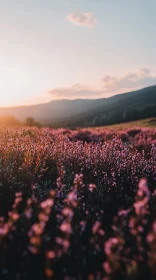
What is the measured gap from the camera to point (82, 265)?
3.02 metres

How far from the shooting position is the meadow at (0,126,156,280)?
2393 mm

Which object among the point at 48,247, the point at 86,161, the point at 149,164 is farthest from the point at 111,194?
the point at 48,247

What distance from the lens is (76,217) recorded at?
152 inches

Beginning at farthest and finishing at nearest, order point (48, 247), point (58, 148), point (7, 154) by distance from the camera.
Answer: point (58, 148) < point (7, 154) < point (48, 247)

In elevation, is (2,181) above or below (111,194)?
above

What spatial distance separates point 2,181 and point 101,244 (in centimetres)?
173

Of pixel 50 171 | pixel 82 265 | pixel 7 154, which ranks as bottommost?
pixel 82 265

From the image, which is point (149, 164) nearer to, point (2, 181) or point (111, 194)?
point (111, 194)

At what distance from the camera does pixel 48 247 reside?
3.25 meters

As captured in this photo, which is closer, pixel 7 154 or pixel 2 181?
pixel 2 181

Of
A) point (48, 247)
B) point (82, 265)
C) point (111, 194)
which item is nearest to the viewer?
point (82, 265)

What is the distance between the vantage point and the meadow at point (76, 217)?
2.39 metres

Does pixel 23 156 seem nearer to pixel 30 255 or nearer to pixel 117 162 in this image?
pixel 117 162

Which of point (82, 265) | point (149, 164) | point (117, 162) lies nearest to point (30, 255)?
point (82, 265)
